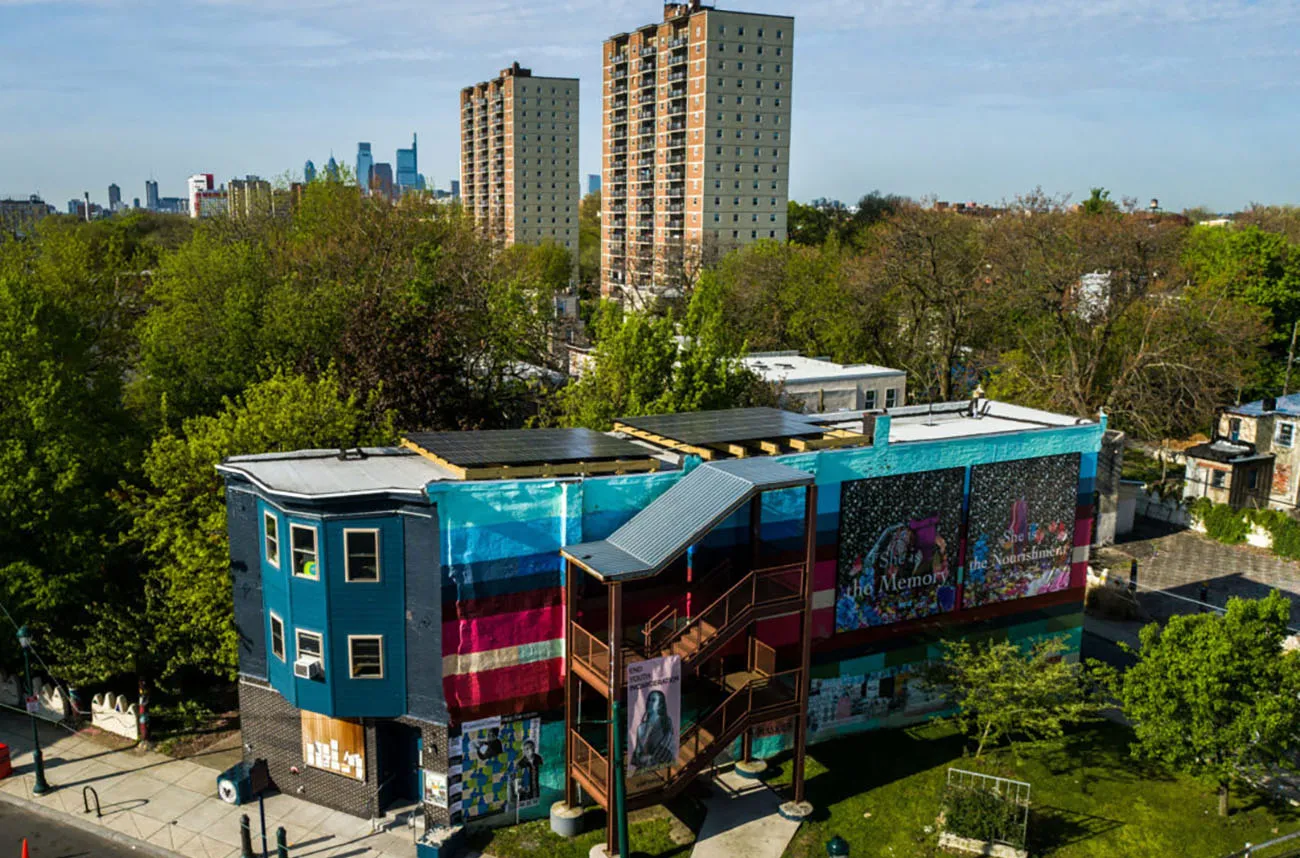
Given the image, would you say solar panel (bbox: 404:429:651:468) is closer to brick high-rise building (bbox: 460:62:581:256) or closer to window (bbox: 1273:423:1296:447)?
window (bbox: 1273:423:1296:447)

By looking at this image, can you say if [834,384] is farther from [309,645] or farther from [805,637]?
[309,645]

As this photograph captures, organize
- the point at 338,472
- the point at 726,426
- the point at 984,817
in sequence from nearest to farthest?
the point at 984,817 < the point at 338,472 < the point at 726,426

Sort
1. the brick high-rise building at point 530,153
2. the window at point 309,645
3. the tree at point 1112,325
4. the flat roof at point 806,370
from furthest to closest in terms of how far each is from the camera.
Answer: the brick high-rise building at point 530,153 < the tree at point 1112,325 < the flat roof at point 806,370 < the window at point 309,645

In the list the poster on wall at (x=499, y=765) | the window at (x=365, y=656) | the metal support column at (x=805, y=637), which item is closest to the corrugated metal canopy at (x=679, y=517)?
the metal support column at (x=805, y=637)

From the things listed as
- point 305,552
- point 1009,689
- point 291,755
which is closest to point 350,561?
point 305,552

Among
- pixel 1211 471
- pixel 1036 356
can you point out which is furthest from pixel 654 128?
pixel 1211 471

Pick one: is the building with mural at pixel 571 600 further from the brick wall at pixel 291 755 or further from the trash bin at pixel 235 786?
the trash bin at pixel 235 786
